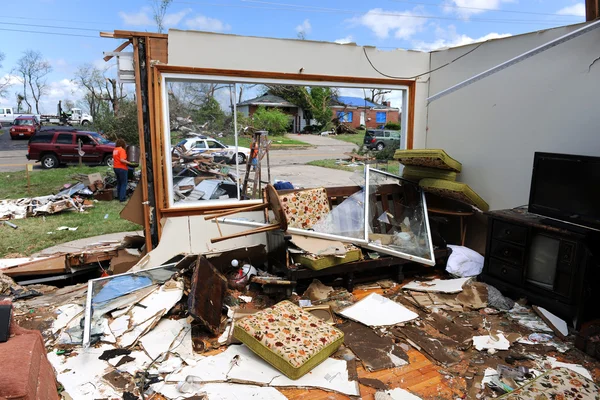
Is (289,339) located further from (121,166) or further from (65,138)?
(65,138)

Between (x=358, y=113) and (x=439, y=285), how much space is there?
25.7 meters

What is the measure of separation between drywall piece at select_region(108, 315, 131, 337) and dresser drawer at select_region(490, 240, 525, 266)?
4343mm

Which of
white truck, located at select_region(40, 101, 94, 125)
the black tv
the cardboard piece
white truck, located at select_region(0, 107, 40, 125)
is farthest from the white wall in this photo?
white truck, located at select_region(0, 107, 40, 125)

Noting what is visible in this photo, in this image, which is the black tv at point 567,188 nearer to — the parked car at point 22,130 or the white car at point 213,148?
the white car at point 213,148

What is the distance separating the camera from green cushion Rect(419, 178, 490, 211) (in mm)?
5402

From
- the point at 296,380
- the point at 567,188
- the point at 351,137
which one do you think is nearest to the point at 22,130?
the point at 351,137

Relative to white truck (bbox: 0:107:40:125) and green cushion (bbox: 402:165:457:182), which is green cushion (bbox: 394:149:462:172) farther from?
white truck (bbox: 0:107:40:125)

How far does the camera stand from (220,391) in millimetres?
3129

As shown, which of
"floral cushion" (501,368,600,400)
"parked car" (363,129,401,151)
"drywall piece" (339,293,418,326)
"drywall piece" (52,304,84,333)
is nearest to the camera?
"floral cushion" (501,368,600,400)

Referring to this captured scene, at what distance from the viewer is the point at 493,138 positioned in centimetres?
561

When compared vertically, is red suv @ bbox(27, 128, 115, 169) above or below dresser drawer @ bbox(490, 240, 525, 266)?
above

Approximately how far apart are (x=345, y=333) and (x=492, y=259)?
2253mm

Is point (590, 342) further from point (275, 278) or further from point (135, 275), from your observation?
point (135, 275)

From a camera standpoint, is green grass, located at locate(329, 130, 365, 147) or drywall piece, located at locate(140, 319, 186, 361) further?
green grass, located at locate(329, 130, 365, 147)
